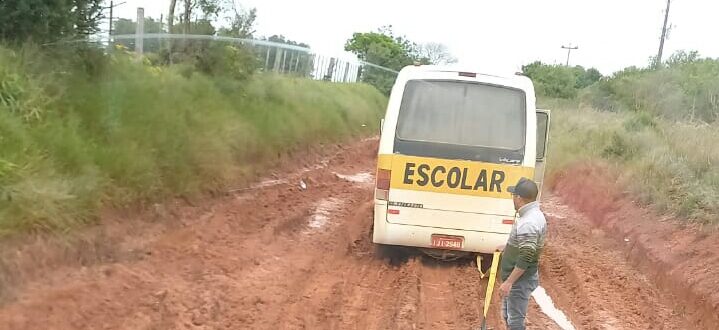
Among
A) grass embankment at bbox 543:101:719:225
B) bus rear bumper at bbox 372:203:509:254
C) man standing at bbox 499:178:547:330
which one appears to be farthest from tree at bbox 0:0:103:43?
grass embankment at bbox 543:101:719:225

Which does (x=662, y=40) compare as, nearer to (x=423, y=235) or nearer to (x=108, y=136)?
(x=423, y=235)

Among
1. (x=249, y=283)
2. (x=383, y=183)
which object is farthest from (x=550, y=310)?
(x=249, y=283)

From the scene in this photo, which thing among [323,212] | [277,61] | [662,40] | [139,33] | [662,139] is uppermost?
[662,40]

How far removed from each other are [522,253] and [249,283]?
3330mm

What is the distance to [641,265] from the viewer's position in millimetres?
10586

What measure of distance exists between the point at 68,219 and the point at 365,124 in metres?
24.2

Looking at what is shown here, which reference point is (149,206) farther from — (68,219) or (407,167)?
(407,167)

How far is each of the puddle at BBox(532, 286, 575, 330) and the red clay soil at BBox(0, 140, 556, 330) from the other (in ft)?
0.52

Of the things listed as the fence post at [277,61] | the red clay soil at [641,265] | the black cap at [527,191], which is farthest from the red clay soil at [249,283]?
the fence post at [277,61]

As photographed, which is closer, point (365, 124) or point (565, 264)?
point (565, 264)

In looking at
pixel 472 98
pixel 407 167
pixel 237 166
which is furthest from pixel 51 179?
pixel 237 166

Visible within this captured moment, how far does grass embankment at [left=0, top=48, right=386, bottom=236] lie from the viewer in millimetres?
7133

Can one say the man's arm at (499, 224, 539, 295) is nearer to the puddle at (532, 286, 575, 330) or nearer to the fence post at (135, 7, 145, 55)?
the puddle at (532, 286, 575, 330)

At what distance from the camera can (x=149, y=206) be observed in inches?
374
